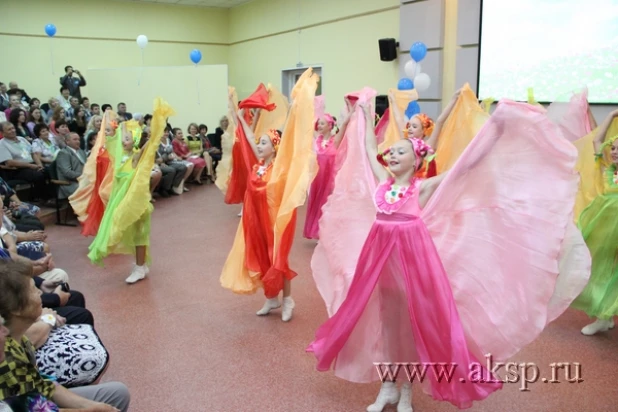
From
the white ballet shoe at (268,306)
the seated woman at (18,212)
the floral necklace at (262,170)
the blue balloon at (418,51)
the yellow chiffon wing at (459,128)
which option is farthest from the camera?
the blue balloon at (418,51)

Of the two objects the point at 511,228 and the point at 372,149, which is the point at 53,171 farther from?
the point at 511,228

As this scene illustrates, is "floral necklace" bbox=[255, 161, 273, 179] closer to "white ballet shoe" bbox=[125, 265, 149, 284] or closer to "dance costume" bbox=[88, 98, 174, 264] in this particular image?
"dance costume" bbox=[88, 98, 174, 264]

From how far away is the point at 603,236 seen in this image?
3.61m

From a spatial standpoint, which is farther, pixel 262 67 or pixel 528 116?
pixel 262 67

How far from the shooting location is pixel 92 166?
576 cm

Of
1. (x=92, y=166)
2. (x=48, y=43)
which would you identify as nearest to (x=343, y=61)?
(x=92, y=166)

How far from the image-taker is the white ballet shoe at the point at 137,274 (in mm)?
4691

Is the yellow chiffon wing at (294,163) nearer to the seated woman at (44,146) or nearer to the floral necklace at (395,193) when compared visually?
the floral necklace at (395,193)

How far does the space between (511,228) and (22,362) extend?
6.70ft

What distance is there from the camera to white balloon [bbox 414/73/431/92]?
7.56 m

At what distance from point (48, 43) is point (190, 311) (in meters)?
10.6

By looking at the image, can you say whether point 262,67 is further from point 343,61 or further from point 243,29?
point 343,61

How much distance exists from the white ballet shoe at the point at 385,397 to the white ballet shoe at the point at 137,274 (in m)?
2.73

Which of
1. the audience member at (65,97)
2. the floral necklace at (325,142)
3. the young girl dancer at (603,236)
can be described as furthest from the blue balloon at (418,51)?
the audience member at (65,97)
